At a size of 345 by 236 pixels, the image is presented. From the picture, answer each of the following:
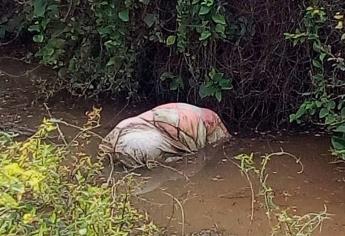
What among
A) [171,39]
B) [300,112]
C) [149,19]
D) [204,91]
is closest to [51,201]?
[300,112]

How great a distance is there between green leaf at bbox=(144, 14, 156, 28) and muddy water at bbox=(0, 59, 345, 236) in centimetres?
76

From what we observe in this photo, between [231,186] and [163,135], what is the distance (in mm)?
790

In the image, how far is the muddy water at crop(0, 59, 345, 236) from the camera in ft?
14.2

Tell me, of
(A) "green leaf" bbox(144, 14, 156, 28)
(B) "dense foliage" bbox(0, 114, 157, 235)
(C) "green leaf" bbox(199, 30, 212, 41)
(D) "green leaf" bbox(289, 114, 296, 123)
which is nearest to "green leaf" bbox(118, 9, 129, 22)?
(A) "green leaf" bbox(144, 14, 156, 28)

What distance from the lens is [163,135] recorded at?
5406mm

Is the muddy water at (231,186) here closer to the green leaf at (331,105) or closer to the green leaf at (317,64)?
the green leaf at (331,105)

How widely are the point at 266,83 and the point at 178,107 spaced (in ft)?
2.43

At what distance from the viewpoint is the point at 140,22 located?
616 centimetres

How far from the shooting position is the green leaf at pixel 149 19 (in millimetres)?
6035

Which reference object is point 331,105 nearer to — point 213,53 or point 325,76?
point 325,76

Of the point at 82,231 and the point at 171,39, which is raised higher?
the point at 171,39

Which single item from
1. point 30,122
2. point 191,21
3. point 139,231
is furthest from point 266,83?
point 139,231

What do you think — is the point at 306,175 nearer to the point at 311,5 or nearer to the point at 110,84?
the point at 311,5

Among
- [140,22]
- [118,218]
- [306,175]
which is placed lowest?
[306,175]
